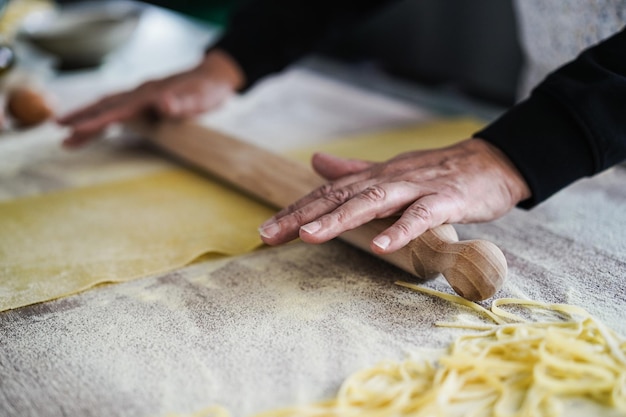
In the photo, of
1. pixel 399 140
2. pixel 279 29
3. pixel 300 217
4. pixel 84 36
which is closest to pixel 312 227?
pixel 300 217

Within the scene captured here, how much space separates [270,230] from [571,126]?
0.45 meters

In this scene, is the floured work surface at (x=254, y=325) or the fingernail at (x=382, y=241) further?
the fingernail at (x=382, y=241)

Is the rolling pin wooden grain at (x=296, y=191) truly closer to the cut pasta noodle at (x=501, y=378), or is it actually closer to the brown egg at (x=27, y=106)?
the cut pasta noodle at (x=501, y=378)

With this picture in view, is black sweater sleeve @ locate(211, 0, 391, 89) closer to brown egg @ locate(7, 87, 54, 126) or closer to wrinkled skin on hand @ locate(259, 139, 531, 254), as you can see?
brown egg @ locate(7, 87, 54, 126)

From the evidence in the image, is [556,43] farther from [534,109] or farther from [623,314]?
[623,314]

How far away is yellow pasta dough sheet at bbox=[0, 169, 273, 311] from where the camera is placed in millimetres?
1034

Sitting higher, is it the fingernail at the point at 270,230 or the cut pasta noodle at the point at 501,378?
the fingernail at the point at 270,230

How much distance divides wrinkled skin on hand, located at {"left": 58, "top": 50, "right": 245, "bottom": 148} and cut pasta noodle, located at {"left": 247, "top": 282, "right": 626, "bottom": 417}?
3.37 feet

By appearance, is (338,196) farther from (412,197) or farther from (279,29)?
(279,29)

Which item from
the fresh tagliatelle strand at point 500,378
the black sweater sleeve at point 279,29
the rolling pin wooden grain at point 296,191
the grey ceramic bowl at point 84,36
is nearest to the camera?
the fresh tagliatelle strand at point 500,378

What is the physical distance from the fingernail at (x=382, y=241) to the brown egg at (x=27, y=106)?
4.21 ft

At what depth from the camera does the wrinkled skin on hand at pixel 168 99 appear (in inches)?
64.4

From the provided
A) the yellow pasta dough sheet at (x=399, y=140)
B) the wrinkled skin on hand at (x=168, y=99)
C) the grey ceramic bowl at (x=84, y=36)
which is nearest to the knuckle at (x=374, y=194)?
the yellow pasta dough sheet at (x=399, y=140)

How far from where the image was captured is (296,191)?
118cm
